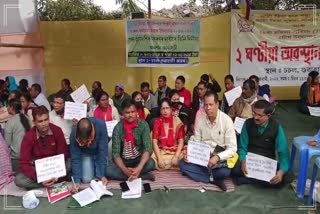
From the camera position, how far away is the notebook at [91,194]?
371 centimetres

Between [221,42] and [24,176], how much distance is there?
5.64 m

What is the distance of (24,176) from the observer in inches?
158

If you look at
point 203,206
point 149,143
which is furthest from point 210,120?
point 203,206

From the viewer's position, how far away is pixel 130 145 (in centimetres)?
419

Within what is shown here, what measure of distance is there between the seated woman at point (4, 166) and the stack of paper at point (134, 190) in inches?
54.4

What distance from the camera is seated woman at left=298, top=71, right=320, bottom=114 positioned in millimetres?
7547

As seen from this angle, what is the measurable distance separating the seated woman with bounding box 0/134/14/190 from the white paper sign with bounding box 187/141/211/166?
6.61ft

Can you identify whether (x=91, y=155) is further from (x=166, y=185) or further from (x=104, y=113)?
(x=104, y=113)

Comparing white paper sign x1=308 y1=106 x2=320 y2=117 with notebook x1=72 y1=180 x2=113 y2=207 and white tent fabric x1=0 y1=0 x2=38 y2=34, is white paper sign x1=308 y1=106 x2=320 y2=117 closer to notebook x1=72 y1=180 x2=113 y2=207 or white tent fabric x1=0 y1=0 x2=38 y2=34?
notebook x1=72 y1=180 x2=113 y2=207

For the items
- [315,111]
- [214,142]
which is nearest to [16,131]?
[214,142]

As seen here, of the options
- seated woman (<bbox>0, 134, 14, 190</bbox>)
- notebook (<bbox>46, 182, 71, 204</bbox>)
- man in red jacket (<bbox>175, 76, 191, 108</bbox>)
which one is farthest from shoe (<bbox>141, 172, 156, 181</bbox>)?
man in red jacket (<bbox>175, 76, 191, 108</bbox>)

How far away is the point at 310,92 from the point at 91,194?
5.45 meters

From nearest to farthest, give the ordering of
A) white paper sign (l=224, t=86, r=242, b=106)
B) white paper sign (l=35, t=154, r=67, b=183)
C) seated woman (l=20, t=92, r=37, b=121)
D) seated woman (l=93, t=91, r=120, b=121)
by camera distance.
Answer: white paper sign (l=35, t=154, r=67, b=183)
seated woman (l=20, t=92, r=37, b=121)
seated woman (l=93, t=91, r=120, b=121)
white paper sign (l=224, t=86, r=242, b=106)

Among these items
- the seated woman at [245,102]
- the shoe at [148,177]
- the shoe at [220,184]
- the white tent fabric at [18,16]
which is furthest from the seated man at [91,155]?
the white tent fabric at [18,16]
